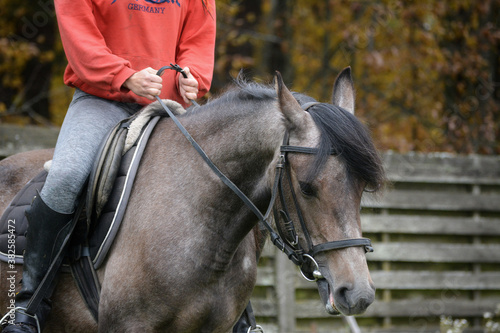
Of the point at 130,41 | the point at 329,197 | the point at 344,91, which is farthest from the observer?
the point at 130,41

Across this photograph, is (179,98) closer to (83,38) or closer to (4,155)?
(83,38)

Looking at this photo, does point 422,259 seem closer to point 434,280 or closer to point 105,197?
point 434,280

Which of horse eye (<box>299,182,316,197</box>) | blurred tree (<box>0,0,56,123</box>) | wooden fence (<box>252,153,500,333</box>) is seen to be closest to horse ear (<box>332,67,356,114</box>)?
horse eye (<box>299,182,316,197</box>)

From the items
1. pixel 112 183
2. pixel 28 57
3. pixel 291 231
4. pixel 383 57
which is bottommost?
pixel 291 231

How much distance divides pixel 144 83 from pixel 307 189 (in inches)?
45.0

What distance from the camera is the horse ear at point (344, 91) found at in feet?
→ 10.0

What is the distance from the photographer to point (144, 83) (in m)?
3.12

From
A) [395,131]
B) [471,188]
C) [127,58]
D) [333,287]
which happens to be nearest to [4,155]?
[127,58]

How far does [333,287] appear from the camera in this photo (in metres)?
2.50

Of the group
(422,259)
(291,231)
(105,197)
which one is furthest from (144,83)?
(422,259)

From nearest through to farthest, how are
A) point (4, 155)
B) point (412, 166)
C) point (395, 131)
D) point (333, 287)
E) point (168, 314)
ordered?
point (333, 287) → point (168, 314) → point (4, 155) → point (412, 166) → point (395, 131)

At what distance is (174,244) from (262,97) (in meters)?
0.86

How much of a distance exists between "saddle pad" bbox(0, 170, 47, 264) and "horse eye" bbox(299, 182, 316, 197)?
161 centimetres

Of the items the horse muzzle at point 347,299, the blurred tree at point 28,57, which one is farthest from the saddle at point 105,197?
the blurred tree at point 28,57
